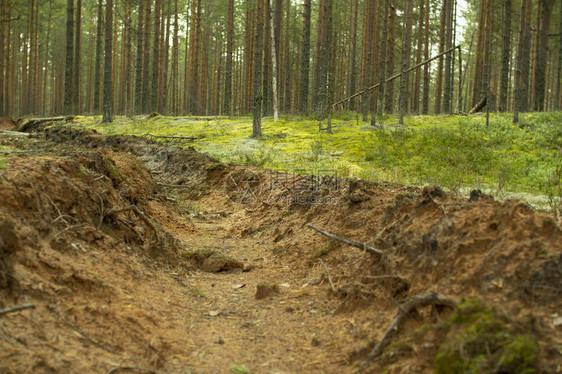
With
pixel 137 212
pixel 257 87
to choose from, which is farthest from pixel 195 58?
pixel 137 212

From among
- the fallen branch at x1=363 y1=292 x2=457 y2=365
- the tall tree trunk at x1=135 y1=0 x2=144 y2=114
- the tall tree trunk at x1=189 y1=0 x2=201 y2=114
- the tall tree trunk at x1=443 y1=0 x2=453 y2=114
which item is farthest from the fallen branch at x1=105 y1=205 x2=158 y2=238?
the tall tree trunk at x1=189 y1=0 x2=201 y2=114

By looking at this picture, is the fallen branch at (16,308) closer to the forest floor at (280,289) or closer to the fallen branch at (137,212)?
the forest floor at (280,289)

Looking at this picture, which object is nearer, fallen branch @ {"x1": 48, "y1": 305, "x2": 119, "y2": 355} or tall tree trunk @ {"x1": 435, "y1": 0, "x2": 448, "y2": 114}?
fallen branch @ {"x1": 48, "y1": 305, "x2": 119, "y2": 355}

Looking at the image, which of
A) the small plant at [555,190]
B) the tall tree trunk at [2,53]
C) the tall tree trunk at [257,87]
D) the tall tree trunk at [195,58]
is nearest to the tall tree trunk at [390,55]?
the tall tree trunk at [257,87]

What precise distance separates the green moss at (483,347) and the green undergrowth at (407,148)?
5.88m

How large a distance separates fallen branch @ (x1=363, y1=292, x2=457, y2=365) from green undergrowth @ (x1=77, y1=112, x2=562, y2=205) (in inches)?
216

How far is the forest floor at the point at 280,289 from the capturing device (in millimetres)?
2691

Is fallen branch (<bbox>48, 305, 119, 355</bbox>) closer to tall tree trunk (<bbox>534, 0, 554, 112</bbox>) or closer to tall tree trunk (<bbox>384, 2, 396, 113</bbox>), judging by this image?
tall tree trunk (<bbox>384, 2, 396, 113</bbox>)

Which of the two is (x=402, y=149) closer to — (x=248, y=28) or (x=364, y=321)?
(x=364, y=321)

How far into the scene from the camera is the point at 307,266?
5633mm

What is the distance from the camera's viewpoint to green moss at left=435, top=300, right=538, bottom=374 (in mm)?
2342

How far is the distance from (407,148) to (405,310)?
10.8 m

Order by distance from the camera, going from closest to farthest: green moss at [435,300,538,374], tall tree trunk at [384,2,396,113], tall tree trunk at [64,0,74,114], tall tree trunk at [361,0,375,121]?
green moss at [435,300,538,374] → tall tree trunk at [361,0,375,121] → tall tree trunk at [384,2,396,113] → tall tree trunk at [64,0,74,114]

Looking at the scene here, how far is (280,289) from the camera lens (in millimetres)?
5047
